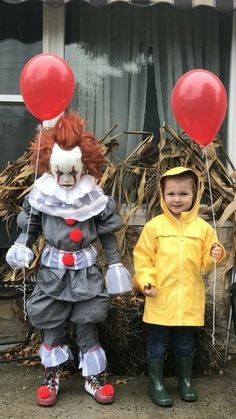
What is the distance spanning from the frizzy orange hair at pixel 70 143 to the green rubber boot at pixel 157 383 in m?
1.22

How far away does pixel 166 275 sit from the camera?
11.3 feet

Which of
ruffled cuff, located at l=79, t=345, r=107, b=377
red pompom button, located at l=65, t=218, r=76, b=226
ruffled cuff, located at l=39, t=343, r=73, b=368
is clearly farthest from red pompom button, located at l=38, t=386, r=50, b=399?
red pompom button, located at l=65, t=218, r=76, b=226

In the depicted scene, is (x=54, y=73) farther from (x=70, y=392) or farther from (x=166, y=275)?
(x=70, y=392)

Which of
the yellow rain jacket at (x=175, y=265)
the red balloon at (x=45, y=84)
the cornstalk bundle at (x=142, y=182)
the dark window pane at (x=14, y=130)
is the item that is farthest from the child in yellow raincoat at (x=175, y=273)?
the dark window pane at (x=14, y=130)

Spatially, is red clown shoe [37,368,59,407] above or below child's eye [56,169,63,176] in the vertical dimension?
below

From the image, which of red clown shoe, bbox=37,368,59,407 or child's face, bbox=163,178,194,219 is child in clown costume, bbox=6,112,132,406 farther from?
child's face, bbox=163,178,194,219

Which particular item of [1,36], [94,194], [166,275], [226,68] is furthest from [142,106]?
[166,275]

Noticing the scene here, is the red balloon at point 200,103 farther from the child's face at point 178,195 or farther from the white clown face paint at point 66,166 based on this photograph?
the white clown face paint at point 66,166

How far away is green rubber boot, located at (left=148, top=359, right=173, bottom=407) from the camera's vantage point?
11.5 feet

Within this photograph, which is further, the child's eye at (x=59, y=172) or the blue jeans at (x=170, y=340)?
the blue jeans at (x=170, y=340)

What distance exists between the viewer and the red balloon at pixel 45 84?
3.42 m

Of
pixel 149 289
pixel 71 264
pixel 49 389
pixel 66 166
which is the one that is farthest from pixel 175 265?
pixel 49 389

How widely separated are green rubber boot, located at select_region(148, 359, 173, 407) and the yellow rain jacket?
0.29 meters

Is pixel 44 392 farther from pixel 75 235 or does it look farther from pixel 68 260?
pixel 75 235
